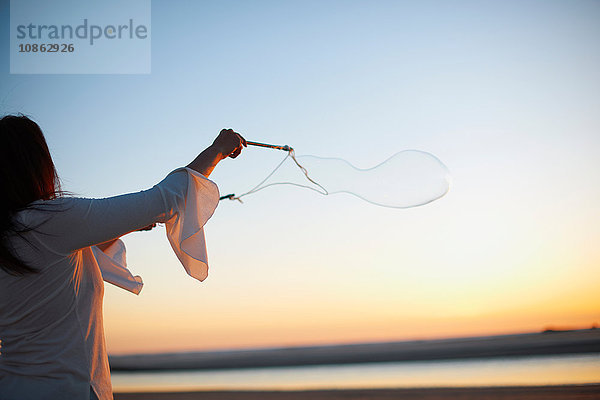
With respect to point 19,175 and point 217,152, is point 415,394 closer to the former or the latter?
point 217,152

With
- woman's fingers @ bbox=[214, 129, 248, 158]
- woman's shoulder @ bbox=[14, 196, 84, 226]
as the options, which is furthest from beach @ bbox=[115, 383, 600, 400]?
woman's shoulder @ bbox=[14, 196, 84, 226]

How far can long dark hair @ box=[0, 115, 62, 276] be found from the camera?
5.36 ft

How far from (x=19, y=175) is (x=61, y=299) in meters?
0.42

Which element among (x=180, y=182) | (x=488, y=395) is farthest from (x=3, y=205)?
(x=488, y=395)

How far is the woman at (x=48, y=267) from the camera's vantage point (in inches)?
64.0

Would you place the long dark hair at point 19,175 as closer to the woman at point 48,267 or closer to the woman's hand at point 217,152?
the woman at point 48,267

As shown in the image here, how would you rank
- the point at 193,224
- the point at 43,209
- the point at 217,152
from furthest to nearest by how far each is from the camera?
1. the point at 217,152
2. the point at 193,224
3. the point at 43,209

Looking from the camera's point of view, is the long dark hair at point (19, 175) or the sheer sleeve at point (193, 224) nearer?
the long dark hair at point (19, 175)

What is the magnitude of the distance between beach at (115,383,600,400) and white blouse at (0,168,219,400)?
966 cm

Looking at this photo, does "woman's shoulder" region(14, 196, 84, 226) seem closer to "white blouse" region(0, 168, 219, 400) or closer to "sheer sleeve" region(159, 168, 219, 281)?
"white blouse" region(0, 168, 219, 400)

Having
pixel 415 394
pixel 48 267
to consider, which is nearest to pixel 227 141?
pixel 48 267

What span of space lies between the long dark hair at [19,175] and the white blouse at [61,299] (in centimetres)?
3

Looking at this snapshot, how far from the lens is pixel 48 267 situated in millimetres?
1664

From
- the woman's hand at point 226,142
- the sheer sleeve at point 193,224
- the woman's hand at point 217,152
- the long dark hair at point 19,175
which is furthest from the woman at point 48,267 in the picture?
the woman's hand at point 226,142
